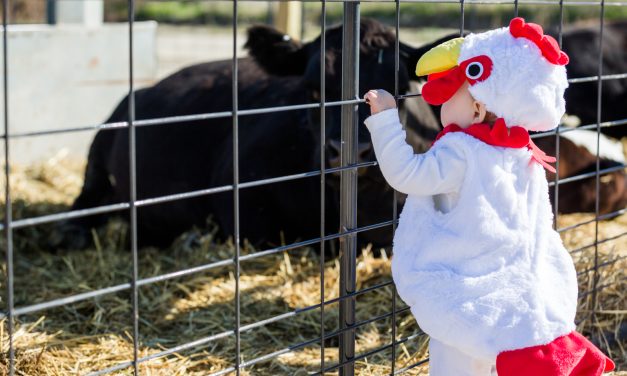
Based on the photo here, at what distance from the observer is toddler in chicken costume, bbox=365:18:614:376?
104 inches

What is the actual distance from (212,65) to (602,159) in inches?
111

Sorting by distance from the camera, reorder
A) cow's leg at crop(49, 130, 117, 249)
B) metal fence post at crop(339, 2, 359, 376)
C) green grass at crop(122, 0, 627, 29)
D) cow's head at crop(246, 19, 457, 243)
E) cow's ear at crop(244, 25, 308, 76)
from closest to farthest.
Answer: metal fence post at crop(339, 2, 359, 376) → cow's head at crop(246, 19, 457, 243) → cow's ear at crop(244, 25, 308, 76) → cow's leg at crop(49, 130, 117, 249) → green grass at crop(122, 0, 627, 29)

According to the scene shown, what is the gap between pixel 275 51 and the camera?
569 cm

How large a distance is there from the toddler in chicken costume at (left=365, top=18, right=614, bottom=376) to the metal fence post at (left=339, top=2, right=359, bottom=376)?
374 mm

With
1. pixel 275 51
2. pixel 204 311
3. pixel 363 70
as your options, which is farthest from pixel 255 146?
pixel 204 311

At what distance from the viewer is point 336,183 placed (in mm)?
5105

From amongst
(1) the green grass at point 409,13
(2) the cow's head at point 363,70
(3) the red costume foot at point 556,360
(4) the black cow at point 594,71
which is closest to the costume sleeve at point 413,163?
(3) the red costume foot at point 556,360

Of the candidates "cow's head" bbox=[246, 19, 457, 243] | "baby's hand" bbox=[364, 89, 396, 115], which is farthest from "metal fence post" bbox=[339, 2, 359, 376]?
"cow's head" bbox=[246, 19, 457, 243]

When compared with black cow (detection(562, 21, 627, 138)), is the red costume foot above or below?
below

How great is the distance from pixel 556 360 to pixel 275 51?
11.1ft

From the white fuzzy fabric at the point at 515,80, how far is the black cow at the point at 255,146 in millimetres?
1490

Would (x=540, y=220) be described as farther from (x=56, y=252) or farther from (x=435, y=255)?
(x=56, y=252)

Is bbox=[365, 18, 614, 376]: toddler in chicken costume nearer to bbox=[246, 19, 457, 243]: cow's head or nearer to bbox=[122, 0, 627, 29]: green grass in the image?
bbox=[246, 19, 457, 243]: cow's head

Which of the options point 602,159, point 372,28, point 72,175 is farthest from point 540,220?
point 72,175
